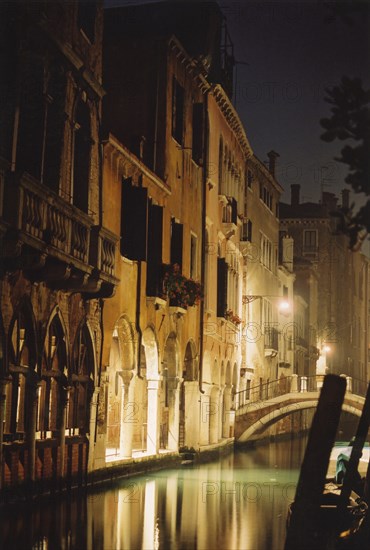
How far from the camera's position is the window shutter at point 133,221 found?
1755cm

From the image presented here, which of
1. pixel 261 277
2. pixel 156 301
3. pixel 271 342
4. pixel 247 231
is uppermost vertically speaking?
pixel 247 231

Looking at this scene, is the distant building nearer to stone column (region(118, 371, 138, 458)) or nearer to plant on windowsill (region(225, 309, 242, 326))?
plant on windowsill (region(225, 309, 242, 326))

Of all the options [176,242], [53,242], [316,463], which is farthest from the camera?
[176,242]

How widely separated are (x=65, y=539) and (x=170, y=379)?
1149 centimetres

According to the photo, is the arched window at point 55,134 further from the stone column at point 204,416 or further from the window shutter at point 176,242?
the stone column at point 204,416

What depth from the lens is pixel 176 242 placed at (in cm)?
2073

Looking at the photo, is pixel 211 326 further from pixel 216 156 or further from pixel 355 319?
pixel 355 319

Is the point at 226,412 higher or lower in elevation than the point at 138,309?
lower

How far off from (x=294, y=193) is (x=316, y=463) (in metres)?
43.0

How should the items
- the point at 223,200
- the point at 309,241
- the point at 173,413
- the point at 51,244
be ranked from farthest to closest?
the point at 309,241
the point at 223,200
the point at 173,413
the point at 51,244

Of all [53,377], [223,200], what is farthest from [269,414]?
[53,377]

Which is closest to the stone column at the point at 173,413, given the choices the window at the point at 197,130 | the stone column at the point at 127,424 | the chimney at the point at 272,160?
the stone column at the point at 127,424

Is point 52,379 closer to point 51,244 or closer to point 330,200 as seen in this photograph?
point 51,244

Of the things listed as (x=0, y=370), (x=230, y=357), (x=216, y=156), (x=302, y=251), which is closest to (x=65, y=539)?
(x=0, y=370)
